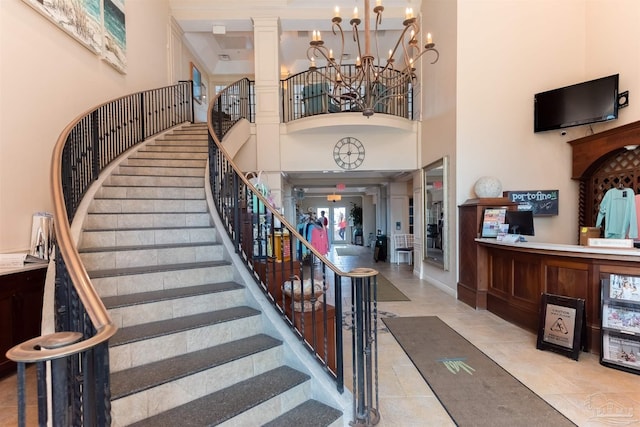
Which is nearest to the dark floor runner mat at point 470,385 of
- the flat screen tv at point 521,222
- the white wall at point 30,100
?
the flat screen tv at point 521,222

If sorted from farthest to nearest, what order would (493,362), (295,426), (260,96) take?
(260,96), (493,362), (295,426)

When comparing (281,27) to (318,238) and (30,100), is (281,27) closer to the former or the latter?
(318,238)

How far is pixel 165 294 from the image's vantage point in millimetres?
2627

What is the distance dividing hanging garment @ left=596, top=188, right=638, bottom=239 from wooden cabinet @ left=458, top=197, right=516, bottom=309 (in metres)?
1.13

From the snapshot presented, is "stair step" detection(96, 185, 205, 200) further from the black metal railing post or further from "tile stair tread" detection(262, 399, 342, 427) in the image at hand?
"tile stair tread" detection(262, 399, 342, 427)

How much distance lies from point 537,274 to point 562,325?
72 cm

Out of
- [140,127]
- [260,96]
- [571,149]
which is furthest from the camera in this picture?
[260,96]

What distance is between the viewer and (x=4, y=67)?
129 inches

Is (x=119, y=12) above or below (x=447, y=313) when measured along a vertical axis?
above

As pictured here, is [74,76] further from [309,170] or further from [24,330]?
[309,170]

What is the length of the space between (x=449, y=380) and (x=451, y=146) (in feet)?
13.3

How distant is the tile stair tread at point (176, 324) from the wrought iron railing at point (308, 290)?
1.01 feet

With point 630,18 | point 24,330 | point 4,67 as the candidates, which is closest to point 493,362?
point 24,330

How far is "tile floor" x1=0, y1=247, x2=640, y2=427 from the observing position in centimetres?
236
